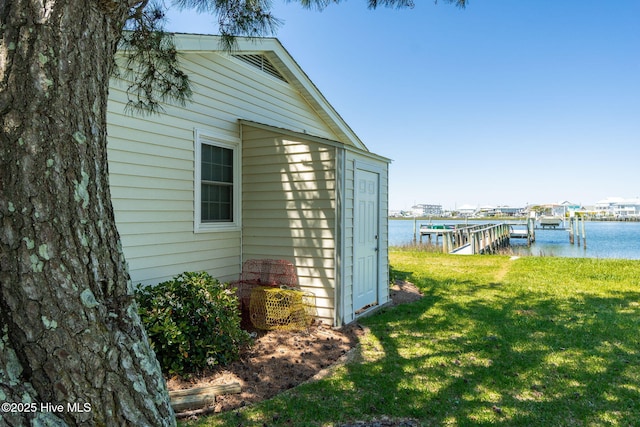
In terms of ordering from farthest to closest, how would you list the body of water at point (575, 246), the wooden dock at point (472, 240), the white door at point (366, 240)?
the body of water at point (575, 246), the wooden dock at point (472, 240), the white door at point (366, 240)

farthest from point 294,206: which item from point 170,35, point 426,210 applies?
point 426,210

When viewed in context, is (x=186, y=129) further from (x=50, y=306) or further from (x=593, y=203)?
(x=593, y=203)

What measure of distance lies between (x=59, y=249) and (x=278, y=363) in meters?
3.37

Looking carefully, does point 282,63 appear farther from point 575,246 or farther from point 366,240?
point 575,246

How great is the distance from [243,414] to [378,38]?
1223 centimetres

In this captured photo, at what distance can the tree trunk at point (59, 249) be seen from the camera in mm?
1202

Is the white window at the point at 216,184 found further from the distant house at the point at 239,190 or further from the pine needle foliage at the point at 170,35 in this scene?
the pine needle foliage at the point at 170,35

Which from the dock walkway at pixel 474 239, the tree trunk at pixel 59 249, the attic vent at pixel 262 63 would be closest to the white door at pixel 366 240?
the attic vent at pixel 262 63

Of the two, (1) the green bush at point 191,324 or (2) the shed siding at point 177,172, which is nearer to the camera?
(1) the green bush at point 191,324

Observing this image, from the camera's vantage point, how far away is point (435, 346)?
482 centimetres

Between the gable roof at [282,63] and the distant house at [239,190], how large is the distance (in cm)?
3

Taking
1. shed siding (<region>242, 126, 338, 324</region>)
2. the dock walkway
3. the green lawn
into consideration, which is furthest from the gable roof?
the dock walkway

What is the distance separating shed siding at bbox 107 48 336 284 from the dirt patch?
93 centimetres

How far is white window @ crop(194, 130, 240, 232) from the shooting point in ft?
19.0
